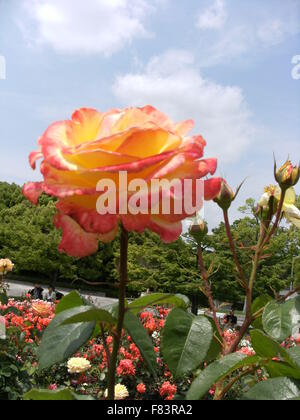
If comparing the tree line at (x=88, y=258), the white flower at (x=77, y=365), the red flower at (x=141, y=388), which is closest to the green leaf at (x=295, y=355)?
the white flower at (x=77, y=365)

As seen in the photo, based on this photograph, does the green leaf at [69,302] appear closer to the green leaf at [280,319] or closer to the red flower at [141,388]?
the green leaf at [280,319]

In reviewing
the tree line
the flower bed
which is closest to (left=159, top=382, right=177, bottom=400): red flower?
the flower bed

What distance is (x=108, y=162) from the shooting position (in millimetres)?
478

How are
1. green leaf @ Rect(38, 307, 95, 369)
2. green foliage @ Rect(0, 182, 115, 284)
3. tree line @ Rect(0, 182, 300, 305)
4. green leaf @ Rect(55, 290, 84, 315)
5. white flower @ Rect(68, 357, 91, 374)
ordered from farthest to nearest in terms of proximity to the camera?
green foliage @ Rect(0, 182, 115, 284)
tree line @ Rect(0, 182, 300, 305)
white flower @ Rect(68, 357, 91, 374)
green leaf @ Rect(55, 290, 84, 315)
green leaf @ Rect(38, 307, 95, 369)

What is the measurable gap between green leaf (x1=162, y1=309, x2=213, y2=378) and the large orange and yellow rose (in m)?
0.17

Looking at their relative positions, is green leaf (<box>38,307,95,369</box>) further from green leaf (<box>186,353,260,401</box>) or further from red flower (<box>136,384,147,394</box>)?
red flower (<box>136,384,147,394</box>)

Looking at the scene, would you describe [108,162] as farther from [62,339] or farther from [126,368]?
[126,368]

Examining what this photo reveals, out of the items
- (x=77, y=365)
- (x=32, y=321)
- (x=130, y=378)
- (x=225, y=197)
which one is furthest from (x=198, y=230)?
(x=32, y=321)

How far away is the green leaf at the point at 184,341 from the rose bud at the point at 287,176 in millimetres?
281

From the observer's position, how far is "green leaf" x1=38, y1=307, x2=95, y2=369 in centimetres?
58

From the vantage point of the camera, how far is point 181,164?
0.49m

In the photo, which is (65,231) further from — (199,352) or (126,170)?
(199,352)
